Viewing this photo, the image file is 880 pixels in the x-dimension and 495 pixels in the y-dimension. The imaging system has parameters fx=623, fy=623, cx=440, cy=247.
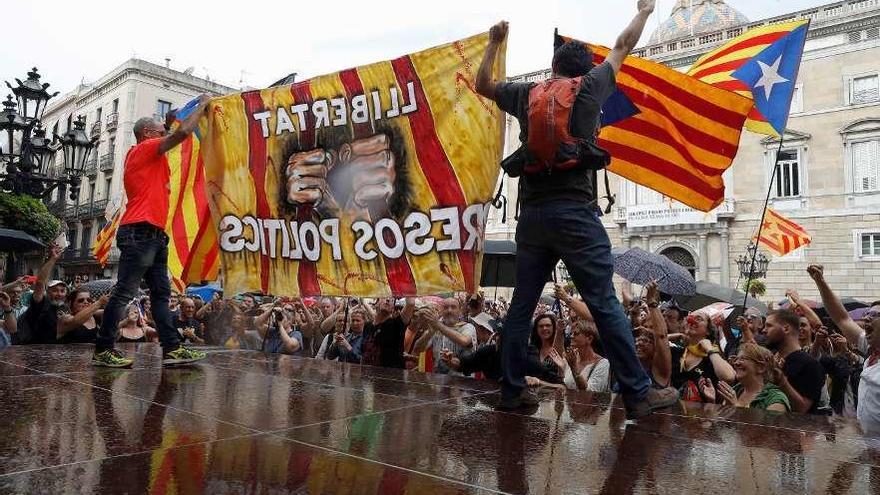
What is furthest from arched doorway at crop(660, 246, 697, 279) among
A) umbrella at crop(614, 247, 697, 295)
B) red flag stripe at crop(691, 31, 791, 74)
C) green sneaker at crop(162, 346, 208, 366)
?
green sneaker at crop(162, 346, 208, 366)

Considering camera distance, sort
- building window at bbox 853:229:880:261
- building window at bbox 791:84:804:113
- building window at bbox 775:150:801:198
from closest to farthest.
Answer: building window at bbox 853:229:880:261 < building window at bbox 791:84:804:113 < building window at bbox 775:150:801:198

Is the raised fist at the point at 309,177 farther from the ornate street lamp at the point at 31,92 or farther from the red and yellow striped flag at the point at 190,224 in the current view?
the ornate street lamp at the point at 31,92

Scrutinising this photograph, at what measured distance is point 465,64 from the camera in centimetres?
469

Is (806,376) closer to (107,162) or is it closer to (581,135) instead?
(581,135)

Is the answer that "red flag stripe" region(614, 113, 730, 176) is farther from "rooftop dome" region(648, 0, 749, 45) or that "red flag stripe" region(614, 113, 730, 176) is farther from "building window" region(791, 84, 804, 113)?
"rooftop dome" region(648, 0, 749, 45)

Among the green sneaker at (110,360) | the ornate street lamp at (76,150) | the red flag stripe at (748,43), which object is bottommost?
the green sneaker at (110,360)

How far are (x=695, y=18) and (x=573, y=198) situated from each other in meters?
42.7

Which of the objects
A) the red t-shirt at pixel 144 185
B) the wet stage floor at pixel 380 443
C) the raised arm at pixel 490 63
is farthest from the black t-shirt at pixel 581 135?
the red t-shirt at pixel 144 185

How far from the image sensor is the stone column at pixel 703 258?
29.2 m

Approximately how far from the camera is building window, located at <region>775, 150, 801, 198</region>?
2781 cm

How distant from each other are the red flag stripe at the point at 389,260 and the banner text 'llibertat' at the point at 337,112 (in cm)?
7

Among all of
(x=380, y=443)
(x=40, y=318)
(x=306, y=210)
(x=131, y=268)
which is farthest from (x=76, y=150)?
(x=380, y=443)

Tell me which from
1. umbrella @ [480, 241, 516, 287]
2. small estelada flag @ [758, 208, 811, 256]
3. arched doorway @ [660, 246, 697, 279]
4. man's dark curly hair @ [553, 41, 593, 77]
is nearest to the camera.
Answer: man's dark curly hair @ [553, 41, 593, 77]

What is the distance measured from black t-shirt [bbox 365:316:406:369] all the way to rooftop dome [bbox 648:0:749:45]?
37.0m
